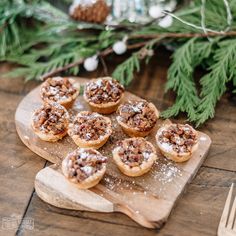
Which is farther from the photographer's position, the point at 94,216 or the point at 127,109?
the point at 127,109

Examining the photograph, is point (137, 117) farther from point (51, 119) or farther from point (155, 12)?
point (155, 12)

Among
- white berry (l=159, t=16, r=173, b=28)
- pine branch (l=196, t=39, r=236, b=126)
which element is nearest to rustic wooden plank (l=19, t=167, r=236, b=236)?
pine branch (l=196, t=39, r=236, b=126)

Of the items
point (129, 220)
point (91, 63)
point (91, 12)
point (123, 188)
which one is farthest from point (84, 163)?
point (91, 12)

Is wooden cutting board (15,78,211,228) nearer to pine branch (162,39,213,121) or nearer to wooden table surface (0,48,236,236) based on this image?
wooden table surface (0,48,236,236)

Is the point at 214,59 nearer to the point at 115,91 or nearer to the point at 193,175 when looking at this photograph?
the point at 115,91

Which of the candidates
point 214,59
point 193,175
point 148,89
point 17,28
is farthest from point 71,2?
point 193,175

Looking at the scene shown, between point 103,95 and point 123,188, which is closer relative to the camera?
point 123,188
